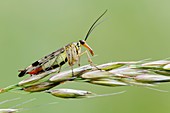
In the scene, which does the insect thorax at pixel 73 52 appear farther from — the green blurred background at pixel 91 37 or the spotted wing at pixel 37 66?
the green blurred background at pixel 91 37

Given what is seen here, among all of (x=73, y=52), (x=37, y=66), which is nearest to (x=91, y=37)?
(x=73, y=52)

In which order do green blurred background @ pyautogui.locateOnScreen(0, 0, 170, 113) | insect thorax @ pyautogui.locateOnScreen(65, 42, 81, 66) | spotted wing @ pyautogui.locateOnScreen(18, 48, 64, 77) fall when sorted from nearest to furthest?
spotted wing @ pyautogui.locateOnScreen(18, 48, 64, 77), insect thorax @ pyautogui.locateOnScreen(65, 42, 81, 66), green blurred background @ pyautogui.locateOnScreen(0, 0, 170, 113)

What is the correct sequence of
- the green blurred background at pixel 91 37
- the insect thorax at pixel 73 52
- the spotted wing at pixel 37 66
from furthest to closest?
1. the green blurred background at pixel 91 37
2. the insect thorax at pixel 73 52
3. the spotted wing at pixel 37 66

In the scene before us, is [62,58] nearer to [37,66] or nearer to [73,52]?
[73,52]

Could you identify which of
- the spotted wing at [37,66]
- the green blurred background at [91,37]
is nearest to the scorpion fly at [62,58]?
the spotted wing at [37,66]

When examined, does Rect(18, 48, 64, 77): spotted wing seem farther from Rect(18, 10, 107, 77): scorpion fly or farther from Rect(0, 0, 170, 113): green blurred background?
Rect(0, 0, 170, 113): green blurred background

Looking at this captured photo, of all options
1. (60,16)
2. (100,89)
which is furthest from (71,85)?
(60,16)

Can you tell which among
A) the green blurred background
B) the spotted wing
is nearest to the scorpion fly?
the spotted wing

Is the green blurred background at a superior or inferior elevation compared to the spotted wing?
superior
